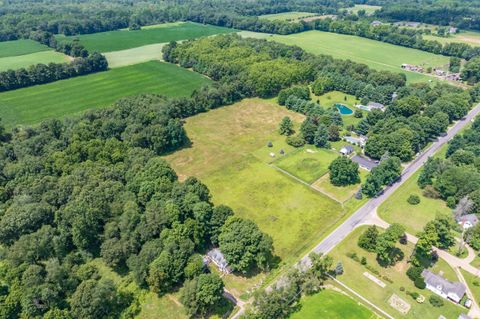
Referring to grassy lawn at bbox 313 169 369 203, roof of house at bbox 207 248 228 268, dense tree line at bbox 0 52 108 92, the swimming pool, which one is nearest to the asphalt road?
grassy lawn at bbox 313 169 369 203

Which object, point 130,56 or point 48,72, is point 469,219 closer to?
point 48,72

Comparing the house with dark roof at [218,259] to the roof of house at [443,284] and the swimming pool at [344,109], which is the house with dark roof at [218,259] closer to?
the roof of house at [443,284]

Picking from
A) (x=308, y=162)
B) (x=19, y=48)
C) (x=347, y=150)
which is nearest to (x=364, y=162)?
(x=347, y=150)

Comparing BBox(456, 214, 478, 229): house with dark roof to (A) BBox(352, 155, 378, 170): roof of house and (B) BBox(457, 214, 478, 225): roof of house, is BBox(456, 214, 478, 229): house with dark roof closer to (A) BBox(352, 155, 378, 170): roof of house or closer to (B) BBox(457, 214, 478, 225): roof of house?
(B) BBox(457, 214, 478, 225): roof of house

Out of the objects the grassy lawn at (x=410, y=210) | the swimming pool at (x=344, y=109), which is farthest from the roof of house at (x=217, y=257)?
the swimming pool at (x=344, y=109)

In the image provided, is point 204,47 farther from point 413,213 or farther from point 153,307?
point 153,307

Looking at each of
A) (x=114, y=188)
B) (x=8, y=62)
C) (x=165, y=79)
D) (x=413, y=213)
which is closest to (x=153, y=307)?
(x=114, y=188)
